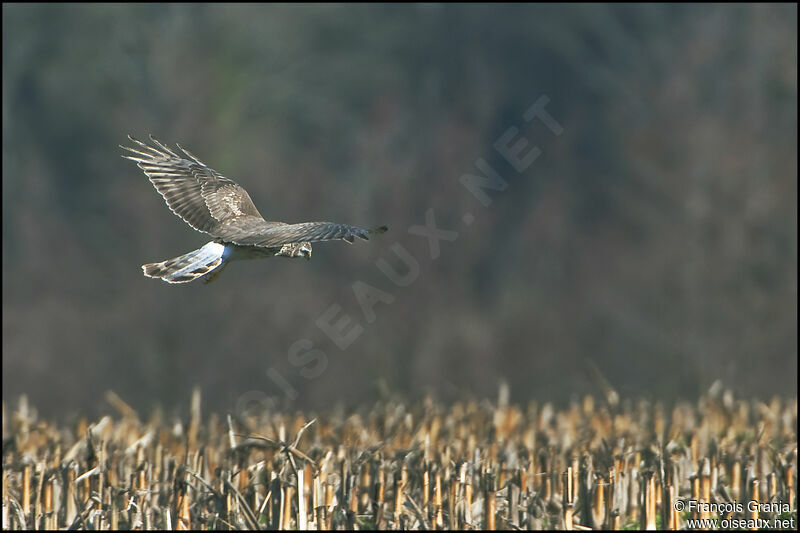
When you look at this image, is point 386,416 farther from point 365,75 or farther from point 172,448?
point 365,75

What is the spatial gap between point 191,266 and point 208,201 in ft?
3.64

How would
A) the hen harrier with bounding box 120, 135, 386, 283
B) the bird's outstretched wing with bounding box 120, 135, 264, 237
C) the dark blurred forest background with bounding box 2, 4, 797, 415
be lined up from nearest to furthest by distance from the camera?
the hen harrier with bounding box 120, 135, 386, 283 < the bird's outstretched wing with bounding box 120, 135, 264, 237 < the dark blurred forest background with bounding box 2, 4, 797, 415

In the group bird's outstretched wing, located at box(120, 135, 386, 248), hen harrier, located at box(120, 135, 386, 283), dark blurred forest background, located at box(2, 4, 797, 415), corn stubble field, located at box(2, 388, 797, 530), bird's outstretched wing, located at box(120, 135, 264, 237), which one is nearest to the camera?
corn stubble field, located at box(2, 388, 797, 530)

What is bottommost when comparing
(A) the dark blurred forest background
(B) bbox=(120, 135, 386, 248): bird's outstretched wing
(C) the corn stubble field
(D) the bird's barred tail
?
(C) the corn stubble field

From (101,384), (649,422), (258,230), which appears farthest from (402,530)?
(101,384)

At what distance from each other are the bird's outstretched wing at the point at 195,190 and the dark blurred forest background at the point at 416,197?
8.70m

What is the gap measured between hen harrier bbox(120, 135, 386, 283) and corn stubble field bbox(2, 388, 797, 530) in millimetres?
885

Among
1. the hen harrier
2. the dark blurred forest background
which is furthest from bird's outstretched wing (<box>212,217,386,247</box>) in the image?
the dark blurred forest background

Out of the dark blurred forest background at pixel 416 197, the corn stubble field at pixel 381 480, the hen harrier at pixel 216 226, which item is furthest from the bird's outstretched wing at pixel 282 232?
the dark blurred forest background at pixel 416 197

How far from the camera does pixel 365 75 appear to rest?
3428 cm

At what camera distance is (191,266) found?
762cm

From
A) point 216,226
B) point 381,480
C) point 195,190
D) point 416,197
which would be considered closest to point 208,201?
point 195,190

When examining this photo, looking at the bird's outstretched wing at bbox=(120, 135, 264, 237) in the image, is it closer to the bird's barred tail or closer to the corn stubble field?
the bird's barred tail

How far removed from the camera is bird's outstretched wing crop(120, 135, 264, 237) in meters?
8.55
